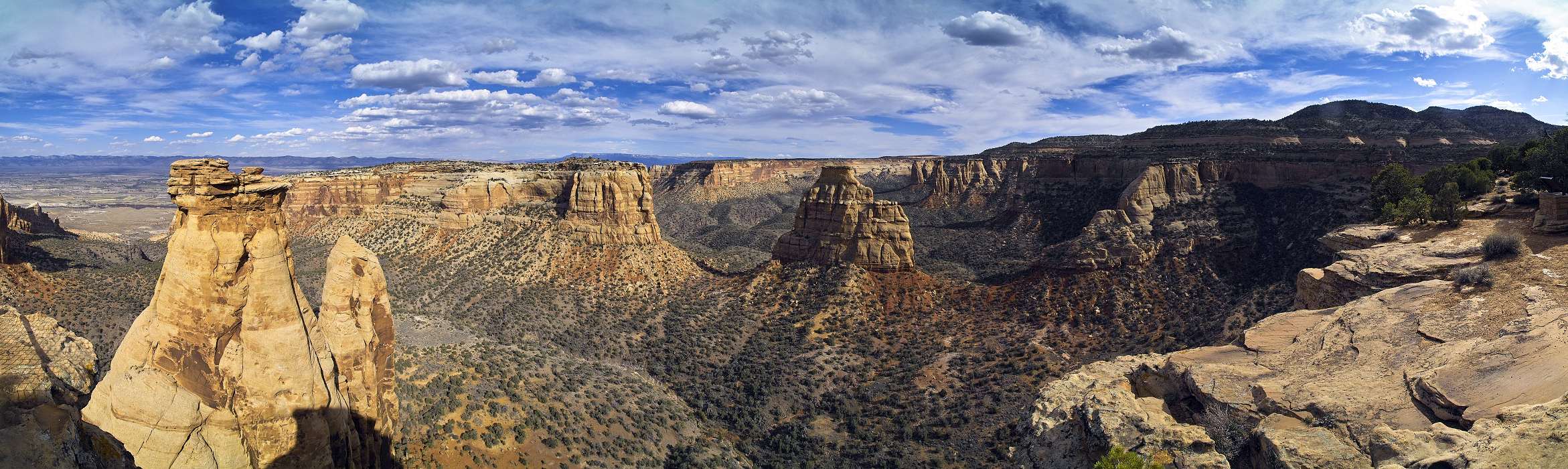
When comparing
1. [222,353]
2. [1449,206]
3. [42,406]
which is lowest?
[222,353]

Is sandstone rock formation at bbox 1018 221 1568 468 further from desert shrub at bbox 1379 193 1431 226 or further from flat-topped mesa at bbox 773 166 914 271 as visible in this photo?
flat-topped mesa at bbox 773 166 914 271

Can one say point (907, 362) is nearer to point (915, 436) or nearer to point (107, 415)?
point (915, 436)

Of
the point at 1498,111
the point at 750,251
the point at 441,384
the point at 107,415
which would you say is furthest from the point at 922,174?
the point at 107,415

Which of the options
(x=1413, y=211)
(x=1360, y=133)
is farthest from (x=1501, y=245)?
(x=1360, y=133)

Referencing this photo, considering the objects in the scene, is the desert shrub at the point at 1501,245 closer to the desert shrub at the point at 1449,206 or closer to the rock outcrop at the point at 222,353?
the desert shrub at the point at 1449,206

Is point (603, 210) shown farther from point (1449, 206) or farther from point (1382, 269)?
point (1449, 206)
